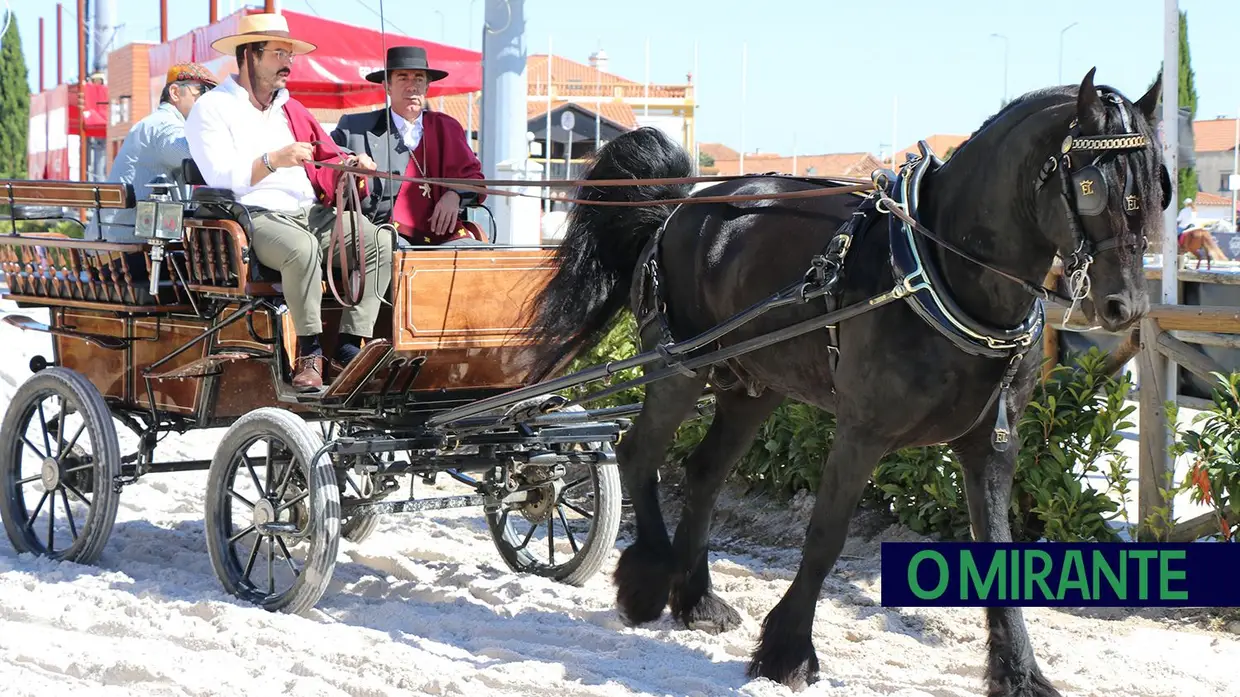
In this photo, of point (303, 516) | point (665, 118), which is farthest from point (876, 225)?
point (665, 118)

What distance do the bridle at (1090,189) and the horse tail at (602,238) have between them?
200 centimetres

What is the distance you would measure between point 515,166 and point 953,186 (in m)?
4.77

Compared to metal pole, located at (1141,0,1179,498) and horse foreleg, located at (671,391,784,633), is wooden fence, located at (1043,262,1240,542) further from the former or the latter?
horse foreleg, located at (671,391,784,633)

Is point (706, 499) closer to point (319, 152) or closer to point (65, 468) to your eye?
point (319, 152)

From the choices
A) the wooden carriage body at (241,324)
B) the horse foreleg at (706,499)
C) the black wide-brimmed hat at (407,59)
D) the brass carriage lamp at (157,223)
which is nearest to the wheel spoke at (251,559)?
the wooden carriage body at (241,324)

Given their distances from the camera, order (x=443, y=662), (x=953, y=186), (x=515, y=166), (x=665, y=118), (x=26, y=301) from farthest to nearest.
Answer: (x=665, y=118)
(x=515, y=166)
(x=26, y=301)
(x=443, y=662)
(x=953, y=186)

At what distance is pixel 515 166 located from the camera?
847 centimetres

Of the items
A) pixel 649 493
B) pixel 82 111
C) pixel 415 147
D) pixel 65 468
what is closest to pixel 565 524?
pixel 649 493

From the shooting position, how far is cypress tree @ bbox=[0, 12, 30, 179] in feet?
179

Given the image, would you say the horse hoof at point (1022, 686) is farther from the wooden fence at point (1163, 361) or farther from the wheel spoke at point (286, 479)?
the wheel spoke at point (286, 479)

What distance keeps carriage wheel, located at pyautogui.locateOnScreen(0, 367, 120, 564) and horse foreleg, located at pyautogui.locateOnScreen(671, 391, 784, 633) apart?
93.4 inches

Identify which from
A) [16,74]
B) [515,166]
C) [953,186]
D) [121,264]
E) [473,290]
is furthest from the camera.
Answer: [16,74]

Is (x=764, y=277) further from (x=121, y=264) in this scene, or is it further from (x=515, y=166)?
(x=515, y=166)

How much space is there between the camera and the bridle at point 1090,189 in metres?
3.50
